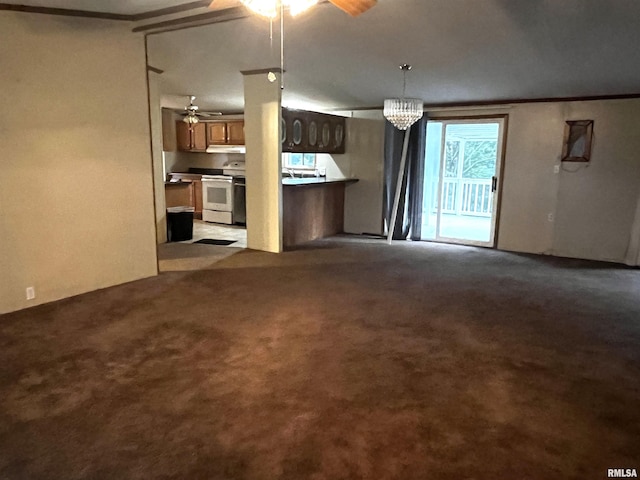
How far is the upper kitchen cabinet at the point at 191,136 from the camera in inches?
372

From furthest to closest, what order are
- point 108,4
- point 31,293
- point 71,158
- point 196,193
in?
point 196,193
point 71,158
point 31,293
point 108,4

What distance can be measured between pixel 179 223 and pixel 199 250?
2.78 ft

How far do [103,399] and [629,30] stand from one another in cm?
493

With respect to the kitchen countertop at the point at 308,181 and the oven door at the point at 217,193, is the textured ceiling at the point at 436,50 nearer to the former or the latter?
the kitchen countertop at the point at 308,181

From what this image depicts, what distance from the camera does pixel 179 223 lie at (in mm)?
7051

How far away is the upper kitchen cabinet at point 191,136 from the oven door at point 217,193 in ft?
3.65

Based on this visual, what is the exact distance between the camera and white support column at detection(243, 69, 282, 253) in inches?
239

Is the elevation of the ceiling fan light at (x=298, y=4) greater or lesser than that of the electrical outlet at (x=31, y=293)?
greater

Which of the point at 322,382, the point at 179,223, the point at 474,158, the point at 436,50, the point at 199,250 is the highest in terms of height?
the point at 436,50

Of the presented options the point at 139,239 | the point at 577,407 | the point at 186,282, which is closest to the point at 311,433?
the point at 577,407

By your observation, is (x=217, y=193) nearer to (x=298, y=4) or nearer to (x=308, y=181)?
(x=308, y=181)

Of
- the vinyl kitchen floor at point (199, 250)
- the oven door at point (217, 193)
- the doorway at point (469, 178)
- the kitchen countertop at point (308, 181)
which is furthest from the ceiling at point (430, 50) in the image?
the doorway at point (469, 178)

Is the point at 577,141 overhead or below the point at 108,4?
below

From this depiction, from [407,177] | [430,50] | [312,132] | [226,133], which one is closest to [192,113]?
[226,133]
